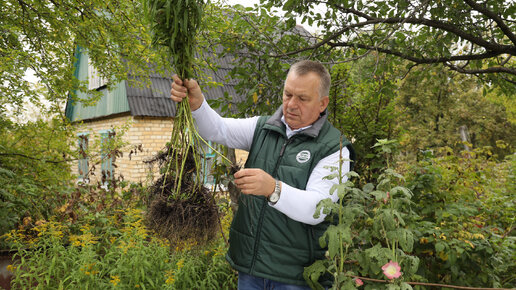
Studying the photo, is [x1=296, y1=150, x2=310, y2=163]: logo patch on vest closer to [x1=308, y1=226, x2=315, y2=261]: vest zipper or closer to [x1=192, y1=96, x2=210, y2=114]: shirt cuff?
[x1=308, y1=226, x2=315, y2=261]: vest zipper

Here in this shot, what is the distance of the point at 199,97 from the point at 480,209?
2.89 meters

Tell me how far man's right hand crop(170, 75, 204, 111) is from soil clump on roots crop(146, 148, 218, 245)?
0.94 ft

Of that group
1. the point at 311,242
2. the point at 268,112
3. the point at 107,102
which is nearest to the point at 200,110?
the point at 311,242

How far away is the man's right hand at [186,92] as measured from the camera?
1.68m

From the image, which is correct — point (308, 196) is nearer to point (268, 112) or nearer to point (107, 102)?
point (268, 112)

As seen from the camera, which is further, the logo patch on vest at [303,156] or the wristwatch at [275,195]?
the logo patch on vest at [303,156]

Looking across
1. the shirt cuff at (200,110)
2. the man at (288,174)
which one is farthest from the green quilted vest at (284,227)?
the shirt cuff at (200,110)

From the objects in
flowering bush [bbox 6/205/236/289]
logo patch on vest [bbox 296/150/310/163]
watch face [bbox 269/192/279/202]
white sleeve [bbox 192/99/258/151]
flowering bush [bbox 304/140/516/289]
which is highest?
white sleeve [bbox 192/99/258/151]

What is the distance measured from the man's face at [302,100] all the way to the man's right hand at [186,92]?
1.56 feet

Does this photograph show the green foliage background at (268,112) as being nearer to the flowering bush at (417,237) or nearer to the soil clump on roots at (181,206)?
the flowering bush at (417,237)

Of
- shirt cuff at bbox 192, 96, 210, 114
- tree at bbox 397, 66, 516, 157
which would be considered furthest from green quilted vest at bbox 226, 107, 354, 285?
tree at bbox 397, 66, 516, 157

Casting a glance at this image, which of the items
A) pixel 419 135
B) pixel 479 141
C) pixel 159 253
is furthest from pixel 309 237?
pixel 479 141

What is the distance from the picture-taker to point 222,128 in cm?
210

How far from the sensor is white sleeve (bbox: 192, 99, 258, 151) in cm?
196
